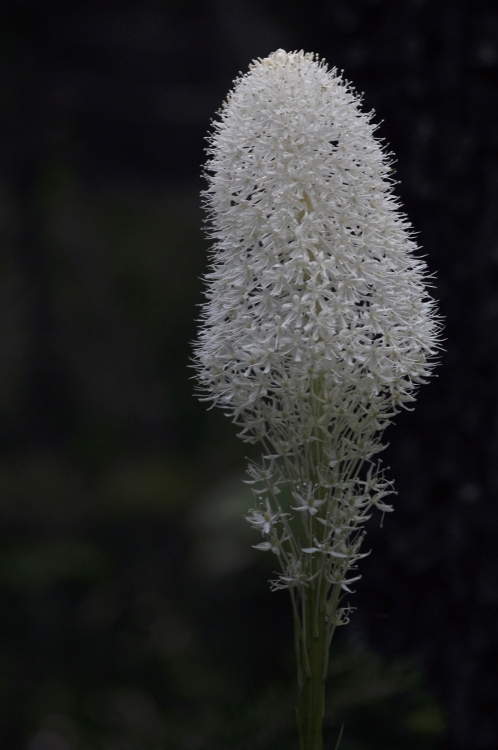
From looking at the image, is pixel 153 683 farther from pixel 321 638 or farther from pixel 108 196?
pixel 108 196

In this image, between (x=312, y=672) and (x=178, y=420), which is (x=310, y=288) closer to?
(x=312, y=672)

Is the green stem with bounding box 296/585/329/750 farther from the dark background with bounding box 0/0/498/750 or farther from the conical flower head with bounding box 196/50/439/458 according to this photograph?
the dark background with bounding box 0/0/498/750

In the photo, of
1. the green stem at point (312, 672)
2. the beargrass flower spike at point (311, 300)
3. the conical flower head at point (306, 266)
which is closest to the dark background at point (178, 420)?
the green stem at point (312, 672)

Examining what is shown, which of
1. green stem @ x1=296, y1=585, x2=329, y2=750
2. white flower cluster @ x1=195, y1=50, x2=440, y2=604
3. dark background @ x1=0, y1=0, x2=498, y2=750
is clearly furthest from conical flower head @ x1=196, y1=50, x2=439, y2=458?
dark background @ x1=0, y1=0, x2=498, y2=750

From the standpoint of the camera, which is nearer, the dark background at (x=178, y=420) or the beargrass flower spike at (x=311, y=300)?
the beargrass flower spike at (x=311, y=300)

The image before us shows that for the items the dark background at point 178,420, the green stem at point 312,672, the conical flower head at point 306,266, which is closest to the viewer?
the conical flower head at point 306,266

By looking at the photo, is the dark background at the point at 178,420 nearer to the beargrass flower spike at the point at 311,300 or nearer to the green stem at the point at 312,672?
the green stem at the point at 312,672
